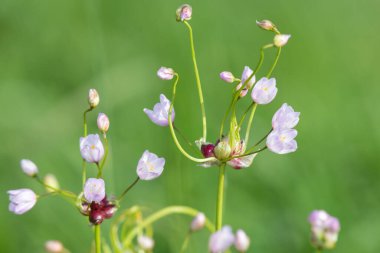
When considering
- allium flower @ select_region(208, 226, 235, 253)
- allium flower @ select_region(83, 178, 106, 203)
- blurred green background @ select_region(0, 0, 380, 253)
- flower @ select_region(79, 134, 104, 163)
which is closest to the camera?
allium flower @ select_region(208, 226, 235, 253)

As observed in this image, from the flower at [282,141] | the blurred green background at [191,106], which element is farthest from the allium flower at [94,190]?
the blurred green background at [191,106]

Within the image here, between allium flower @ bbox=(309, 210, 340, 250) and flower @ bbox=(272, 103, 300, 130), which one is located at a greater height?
flower @ bbox=(272, 103, 300, 130)

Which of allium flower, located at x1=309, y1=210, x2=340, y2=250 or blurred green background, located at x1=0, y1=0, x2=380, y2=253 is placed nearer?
allium flower, located at x1=309, y1=210, x2=340, y2=250

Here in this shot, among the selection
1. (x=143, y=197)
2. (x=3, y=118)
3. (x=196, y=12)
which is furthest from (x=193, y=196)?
(x=196, y=12)

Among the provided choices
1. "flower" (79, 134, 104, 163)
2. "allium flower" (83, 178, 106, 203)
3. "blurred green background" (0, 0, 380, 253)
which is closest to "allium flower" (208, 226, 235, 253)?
"allium flower" (83, 178, 106, 203)

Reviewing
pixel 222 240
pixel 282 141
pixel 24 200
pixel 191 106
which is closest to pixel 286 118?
pixel 282 141

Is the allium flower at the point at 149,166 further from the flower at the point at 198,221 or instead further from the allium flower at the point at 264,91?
the allium flower at the point at 264,91

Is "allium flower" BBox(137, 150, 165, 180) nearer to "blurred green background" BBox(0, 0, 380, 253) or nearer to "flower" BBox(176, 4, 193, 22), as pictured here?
"flower" BBox(176, 4, 193, 22)
